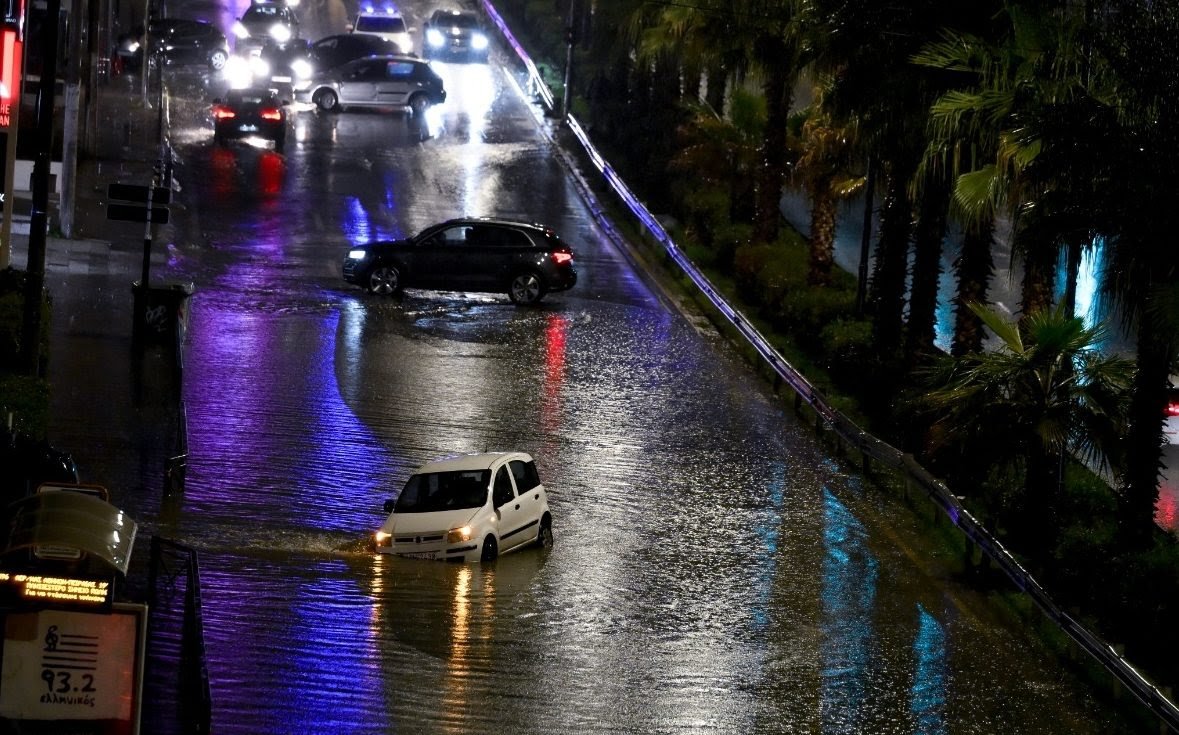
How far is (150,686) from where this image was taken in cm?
1315

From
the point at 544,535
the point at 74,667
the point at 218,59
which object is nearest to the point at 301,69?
the point at 218,59

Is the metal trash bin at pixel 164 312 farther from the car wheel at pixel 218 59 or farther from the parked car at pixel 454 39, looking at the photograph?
the parked car at pixel 454 39

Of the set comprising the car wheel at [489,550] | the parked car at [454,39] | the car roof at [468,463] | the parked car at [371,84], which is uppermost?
the parked car at [454,39]

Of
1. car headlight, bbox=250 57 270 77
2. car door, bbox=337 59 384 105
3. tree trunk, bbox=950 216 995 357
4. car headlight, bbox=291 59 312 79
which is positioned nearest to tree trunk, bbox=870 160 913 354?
tree trunk, bbox=950 216 995 357

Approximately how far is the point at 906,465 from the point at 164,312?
11.5 meters

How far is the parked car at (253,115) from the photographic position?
42.3 m

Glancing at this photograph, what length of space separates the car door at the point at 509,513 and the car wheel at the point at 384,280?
13.3 metres

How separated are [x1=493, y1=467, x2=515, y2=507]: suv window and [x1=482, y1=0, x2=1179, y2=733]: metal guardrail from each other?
5.09 meters

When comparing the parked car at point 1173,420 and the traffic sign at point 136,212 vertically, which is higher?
the traffic sign at point 136,212

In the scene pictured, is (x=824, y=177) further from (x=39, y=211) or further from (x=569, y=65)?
(x=569, y=65)

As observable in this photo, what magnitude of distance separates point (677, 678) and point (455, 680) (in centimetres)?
196

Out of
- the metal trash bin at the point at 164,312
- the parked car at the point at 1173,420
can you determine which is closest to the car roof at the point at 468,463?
the metal trash bin at the point at 164,312

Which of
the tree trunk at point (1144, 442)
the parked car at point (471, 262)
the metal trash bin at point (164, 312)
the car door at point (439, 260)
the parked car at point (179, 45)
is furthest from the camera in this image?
the parked car at point (179, 45)

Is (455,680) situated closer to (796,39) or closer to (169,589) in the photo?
(169,589)
